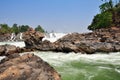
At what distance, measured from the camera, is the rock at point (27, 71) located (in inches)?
241

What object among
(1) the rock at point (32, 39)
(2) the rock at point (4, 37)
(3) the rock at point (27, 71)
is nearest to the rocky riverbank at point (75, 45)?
(1) the rock at point (32, 39)

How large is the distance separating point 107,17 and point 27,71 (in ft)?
182

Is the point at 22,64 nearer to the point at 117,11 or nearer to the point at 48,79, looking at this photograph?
the point at 48,79

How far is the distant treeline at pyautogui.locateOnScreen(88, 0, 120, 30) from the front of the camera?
6010 cm

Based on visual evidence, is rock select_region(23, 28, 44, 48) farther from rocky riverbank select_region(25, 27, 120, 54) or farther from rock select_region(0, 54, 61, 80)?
rock select_region(0, 54, 61, 80)

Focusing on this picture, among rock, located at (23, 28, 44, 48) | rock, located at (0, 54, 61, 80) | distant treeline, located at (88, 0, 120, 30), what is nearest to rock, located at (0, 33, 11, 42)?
distant treeline, located at (88, 0, 120, 30)

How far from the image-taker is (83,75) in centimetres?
1434

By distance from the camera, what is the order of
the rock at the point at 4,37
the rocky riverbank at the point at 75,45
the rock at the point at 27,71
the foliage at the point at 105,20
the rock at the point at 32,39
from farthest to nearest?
the rock at the point at 4,37 < the foliage at the point at 105,20 < the rock at the point at 32,39 < the rocky riverbank at the point at 75,45 < the rock at the point at 27,71

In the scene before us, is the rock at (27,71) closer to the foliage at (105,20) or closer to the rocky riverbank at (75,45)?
the rocky riverbank at (75,45)

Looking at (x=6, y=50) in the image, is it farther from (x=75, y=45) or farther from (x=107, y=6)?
(x=107, y=6)

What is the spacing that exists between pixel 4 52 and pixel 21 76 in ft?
86.3

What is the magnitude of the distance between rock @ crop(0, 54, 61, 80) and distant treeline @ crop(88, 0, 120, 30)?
51497 millimetres

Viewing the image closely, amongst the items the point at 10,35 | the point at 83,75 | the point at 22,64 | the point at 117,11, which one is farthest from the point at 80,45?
the point at 10,35

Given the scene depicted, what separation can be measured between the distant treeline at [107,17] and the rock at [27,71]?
169ft
